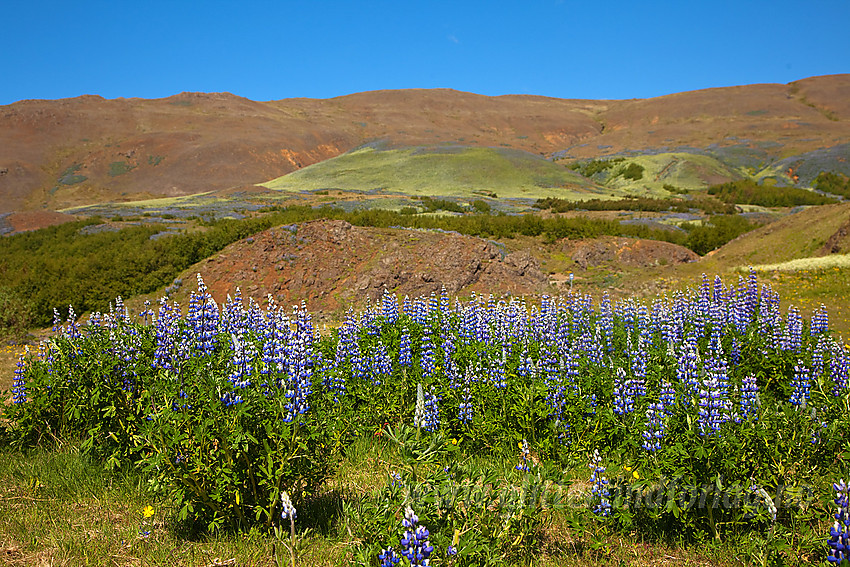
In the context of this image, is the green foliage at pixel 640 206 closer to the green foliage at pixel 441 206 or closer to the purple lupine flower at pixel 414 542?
the green foliage at pixel 441 206

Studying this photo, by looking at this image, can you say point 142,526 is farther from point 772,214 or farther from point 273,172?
point 273,172

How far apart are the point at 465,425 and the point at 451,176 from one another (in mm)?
54098

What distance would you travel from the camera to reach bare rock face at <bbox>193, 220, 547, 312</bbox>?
14945 millimetres

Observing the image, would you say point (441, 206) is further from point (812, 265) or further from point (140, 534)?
point (140, 534)

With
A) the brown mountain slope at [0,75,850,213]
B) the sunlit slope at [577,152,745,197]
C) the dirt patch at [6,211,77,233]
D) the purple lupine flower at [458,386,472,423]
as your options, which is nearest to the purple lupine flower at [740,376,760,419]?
the purple lupine flower at [458,386,472,423]

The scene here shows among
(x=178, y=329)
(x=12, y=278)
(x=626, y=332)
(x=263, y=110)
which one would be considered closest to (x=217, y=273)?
(x=12, y=278)

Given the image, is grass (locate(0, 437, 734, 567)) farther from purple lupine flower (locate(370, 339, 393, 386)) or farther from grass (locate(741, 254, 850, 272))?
grass (locate(741, 254, 850, 272))

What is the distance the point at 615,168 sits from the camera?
64.9 m

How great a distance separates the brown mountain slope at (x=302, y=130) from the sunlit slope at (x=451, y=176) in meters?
12.3

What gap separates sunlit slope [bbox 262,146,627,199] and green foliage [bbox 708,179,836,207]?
906 centimetres

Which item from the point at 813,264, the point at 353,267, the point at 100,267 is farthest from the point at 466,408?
the point at 813,264

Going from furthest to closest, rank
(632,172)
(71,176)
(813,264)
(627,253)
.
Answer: (71,176), (632,172), (627,253), (813,264)

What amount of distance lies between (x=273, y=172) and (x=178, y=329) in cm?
7501

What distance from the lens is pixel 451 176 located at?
188 feet
